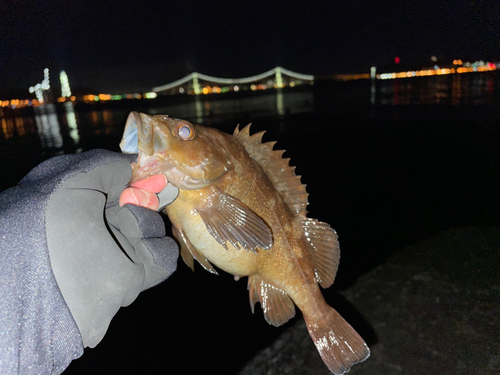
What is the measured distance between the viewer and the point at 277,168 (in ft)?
8.83

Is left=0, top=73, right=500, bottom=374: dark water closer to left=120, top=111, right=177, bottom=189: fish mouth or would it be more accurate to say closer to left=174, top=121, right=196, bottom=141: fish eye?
left=120, top=111, right=177, bottom=189: fish mouth

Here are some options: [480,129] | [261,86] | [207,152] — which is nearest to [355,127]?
[480,129]

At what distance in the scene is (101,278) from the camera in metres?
1.68

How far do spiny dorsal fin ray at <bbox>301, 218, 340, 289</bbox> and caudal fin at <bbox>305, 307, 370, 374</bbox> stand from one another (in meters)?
0.31

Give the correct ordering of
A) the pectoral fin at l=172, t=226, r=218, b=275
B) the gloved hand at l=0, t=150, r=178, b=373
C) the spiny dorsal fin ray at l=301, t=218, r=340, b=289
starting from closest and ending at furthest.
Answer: the gloved hand at l=0, t=150, r=178, b=373, the pectoral fin at l=172, t=226, r=218, b=275, the spiny dorsal fin ray at l=301, t=218, r=340, b=289

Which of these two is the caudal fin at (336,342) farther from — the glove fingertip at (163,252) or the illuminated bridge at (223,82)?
the illuminated bridge at (223,82)

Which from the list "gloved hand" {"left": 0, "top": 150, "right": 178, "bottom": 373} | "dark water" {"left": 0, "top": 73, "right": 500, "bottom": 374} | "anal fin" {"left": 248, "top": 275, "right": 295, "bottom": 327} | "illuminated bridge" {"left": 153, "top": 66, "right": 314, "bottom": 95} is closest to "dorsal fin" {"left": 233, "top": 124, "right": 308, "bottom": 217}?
"anal fin" {"left": 248, "top": 275, "right": 295, "bottom": 327}

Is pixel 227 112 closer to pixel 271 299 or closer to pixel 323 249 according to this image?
pixel 323 249

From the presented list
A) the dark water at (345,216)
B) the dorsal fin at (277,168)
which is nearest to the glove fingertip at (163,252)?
the dorsal fin at (277,168)

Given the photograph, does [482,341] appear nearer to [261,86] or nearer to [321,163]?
[321,163]

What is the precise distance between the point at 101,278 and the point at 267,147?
164cm

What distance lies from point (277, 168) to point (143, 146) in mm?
1179

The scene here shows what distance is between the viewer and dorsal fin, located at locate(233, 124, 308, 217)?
2637 mm

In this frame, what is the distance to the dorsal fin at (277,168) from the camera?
2.64 metres
